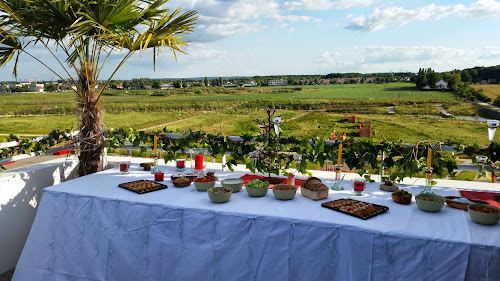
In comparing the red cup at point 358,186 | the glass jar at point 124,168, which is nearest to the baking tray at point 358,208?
the red cup at point 358,186

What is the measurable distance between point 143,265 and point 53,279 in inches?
27.1

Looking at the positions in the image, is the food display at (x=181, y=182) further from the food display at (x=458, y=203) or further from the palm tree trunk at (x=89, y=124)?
the food display at (x=458, y=203)

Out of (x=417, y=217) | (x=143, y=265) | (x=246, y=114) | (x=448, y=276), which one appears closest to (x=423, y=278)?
(x=448, y=276)

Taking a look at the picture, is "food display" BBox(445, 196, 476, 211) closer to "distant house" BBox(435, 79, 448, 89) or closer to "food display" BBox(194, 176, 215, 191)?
"food display" BBox(194, 176, 215, 191)

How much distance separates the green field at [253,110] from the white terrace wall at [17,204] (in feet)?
119

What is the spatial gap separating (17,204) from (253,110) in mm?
53666

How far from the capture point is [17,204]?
2719 mm

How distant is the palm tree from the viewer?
2.80 meters

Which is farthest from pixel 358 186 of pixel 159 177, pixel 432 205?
pixel 159 177

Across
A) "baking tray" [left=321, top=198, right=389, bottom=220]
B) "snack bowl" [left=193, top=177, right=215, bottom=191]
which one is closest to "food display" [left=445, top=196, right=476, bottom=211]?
"baking tray" [left=321, top=198, right=389, bottom=220]

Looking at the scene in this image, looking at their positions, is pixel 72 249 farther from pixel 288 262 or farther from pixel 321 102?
pixel 321 102

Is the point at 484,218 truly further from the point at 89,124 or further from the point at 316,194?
the point at 89,124

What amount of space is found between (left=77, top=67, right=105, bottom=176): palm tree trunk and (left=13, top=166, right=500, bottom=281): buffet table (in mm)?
691

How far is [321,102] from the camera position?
186ft
